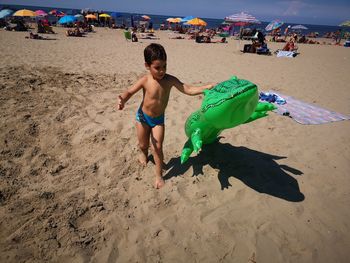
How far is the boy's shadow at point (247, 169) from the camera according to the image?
9.36ft

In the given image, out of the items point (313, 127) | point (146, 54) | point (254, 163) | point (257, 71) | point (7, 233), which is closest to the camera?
point (7, 233)

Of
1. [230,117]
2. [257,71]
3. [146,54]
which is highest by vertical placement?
[146,54]

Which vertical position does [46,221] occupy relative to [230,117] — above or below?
below

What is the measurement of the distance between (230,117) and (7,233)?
2.37 metres

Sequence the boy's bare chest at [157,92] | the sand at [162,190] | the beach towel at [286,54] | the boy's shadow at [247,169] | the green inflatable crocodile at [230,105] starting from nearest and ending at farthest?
the green inflatable crocodile at [230,105] < the sand at [162,190] < the boy's bare chest at [157,92] < the boy's shadow at [247,169] < the beach towel at [286,54]

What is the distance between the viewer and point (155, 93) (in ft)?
8.57

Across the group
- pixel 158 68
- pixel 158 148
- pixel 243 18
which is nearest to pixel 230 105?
pixel 158 68

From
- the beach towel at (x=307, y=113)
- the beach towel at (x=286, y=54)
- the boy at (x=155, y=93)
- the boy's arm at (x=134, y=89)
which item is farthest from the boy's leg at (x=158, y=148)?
the beach towel at (x=286, y=54)

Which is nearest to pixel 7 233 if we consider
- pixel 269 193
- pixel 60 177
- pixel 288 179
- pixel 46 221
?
pixel 46 221

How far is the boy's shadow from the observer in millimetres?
2854

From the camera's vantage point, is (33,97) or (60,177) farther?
(33,97)

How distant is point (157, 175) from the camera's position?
285cm

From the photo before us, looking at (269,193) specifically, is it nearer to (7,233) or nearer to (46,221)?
(46,221)

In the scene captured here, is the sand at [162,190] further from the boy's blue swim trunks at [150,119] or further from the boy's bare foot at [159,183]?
the boy's blue swim trunks at [150,119]
